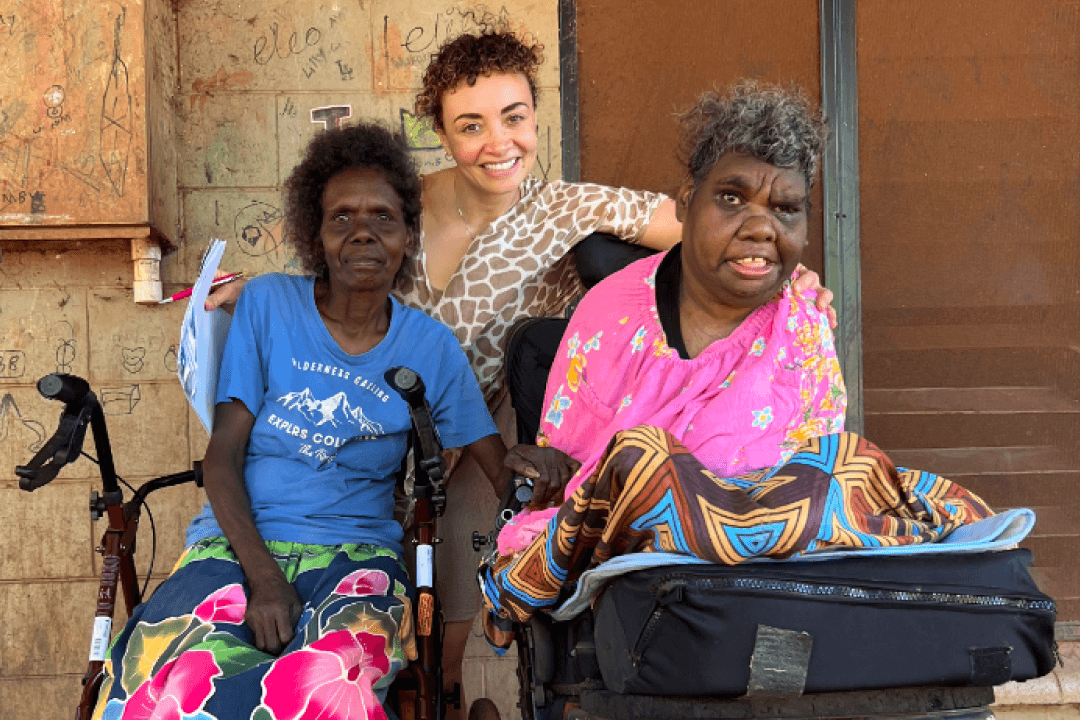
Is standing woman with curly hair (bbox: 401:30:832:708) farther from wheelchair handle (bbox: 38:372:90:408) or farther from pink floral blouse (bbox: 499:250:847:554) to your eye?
wheelchair handle (bbox: 38:372:90:408)

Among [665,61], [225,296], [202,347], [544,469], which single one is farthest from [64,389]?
[665,61]

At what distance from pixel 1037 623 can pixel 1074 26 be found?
323 cm

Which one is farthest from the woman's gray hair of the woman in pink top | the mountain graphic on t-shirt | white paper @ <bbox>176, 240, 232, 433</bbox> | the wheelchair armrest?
white paper @ <bbox>176, 240, 232, 433</bbox>

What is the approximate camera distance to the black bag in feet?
4.98

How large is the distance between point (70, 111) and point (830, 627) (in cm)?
299

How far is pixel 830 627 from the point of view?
1.53 meters

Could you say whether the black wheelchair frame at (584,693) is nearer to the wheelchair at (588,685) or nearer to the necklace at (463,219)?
the wheelchair at (588,685)

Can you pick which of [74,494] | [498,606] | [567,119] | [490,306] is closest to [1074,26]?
[567,119]

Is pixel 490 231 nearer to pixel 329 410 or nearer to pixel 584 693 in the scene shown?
pixel 329 410

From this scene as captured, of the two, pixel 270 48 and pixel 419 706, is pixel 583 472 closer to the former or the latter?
pixel 419 706

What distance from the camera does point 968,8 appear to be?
396cm

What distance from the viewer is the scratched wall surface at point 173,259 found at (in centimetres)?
373

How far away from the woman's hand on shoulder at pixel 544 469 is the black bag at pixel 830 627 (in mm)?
566

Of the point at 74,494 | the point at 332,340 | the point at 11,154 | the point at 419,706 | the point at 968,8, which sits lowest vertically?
the point at 419,706
